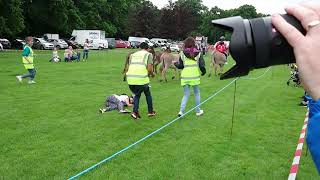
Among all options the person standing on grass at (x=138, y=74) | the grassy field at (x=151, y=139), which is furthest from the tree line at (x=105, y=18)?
the person standing on grass at (x=138, y=74)

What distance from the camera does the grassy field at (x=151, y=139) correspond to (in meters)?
6.53

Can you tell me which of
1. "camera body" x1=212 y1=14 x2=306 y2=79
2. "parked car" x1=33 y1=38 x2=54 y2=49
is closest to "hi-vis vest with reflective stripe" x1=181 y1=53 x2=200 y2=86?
"camera body" x1=212 y1=14 x2=306 y2=79

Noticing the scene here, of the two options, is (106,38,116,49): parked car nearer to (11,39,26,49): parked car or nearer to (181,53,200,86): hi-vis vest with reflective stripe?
(11,39,26,49): parked car

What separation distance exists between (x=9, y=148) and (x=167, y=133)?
311 centimetres

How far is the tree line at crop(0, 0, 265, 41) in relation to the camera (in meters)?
43.1

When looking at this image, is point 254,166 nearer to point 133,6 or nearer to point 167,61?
point 167,61

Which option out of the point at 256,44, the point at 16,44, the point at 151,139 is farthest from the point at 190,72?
the point at 16,44

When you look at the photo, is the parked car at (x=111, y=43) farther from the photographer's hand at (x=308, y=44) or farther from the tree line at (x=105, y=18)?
the photographer's hand at (x=308, y=44)

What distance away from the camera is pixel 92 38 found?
182 ft

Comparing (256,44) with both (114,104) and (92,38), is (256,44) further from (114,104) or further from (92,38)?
(92,38)

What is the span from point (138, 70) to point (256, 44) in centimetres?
890

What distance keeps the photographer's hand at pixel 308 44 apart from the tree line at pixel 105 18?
108 feet

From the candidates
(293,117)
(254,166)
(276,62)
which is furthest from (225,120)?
(276,62)

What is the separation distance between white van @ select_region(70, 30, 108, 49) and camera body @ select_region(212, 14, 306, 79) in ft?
177
